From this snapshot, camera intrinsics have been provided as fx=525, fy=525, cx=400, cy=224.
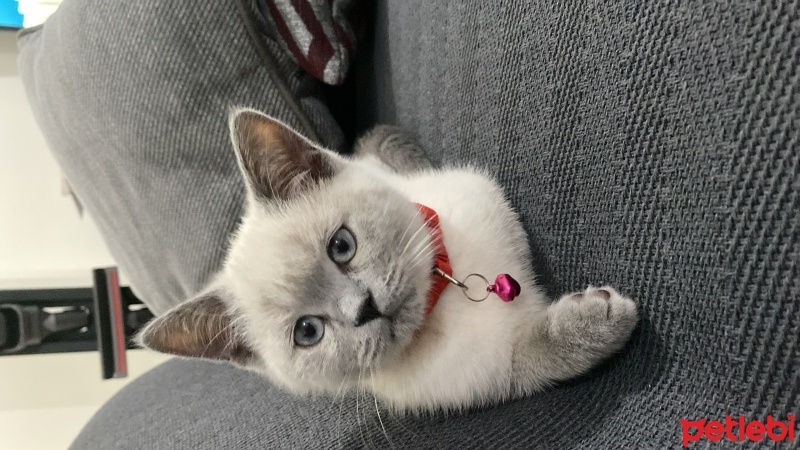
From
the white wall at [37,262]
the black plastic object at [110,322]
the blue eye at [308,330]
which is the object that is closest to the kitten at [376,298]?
the blue eye at [308,330]

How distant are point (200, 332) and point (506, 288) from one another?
0.55 metres

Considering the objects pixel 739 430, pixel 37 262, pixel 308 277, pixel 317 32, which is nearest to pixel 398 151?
pixel 317 32

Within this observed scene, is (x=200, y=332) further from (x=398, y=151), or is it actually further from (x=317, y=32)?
(x=317, y=32)

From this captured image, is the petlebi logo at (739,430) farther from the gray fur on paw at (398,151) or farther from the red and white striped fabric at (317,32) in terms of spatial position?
the red and white striped fabric at (317,32)

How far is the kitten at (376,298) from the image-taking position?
0.80 m

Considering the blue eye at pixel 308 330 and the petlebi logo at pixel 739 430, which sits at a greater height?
the petlebi logo at pixel 739 430

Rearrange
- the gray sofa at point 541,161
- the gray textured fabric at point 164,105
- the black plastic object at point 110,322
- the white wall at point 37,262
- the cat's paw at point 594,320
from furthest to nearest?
the white wall at point 37,262 → the black plastic object at point 110,322 → the gray textured fabric at point 164,105 → the cat's paw at point 594,320 → the gray sofa at point 541,161

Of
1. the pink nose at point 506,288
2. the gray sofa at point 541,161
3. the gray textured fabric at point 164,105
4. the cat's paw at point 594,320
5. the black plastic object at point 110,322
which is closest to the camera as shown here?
the gray sofa at point 541,161

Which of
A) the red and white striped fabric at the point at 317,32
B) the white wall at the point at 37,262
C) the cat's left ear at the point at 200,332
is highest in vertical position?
the red and white striped fabric at the point at 317,32

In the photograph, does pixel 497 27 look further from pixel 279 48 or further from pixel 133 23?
pixel 133 23

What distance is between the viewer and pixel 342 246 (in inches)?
33.7

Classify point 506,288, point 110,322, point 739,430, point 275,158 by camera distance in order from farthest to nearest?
1. point 110,322
2. point 275,158
3. point 506,288
4. point 739,430

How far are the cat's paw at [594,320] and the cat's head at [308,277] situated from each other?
209mm

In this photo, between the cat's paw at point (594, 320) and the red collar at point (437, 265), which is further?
the red collar at point (437, 265)
